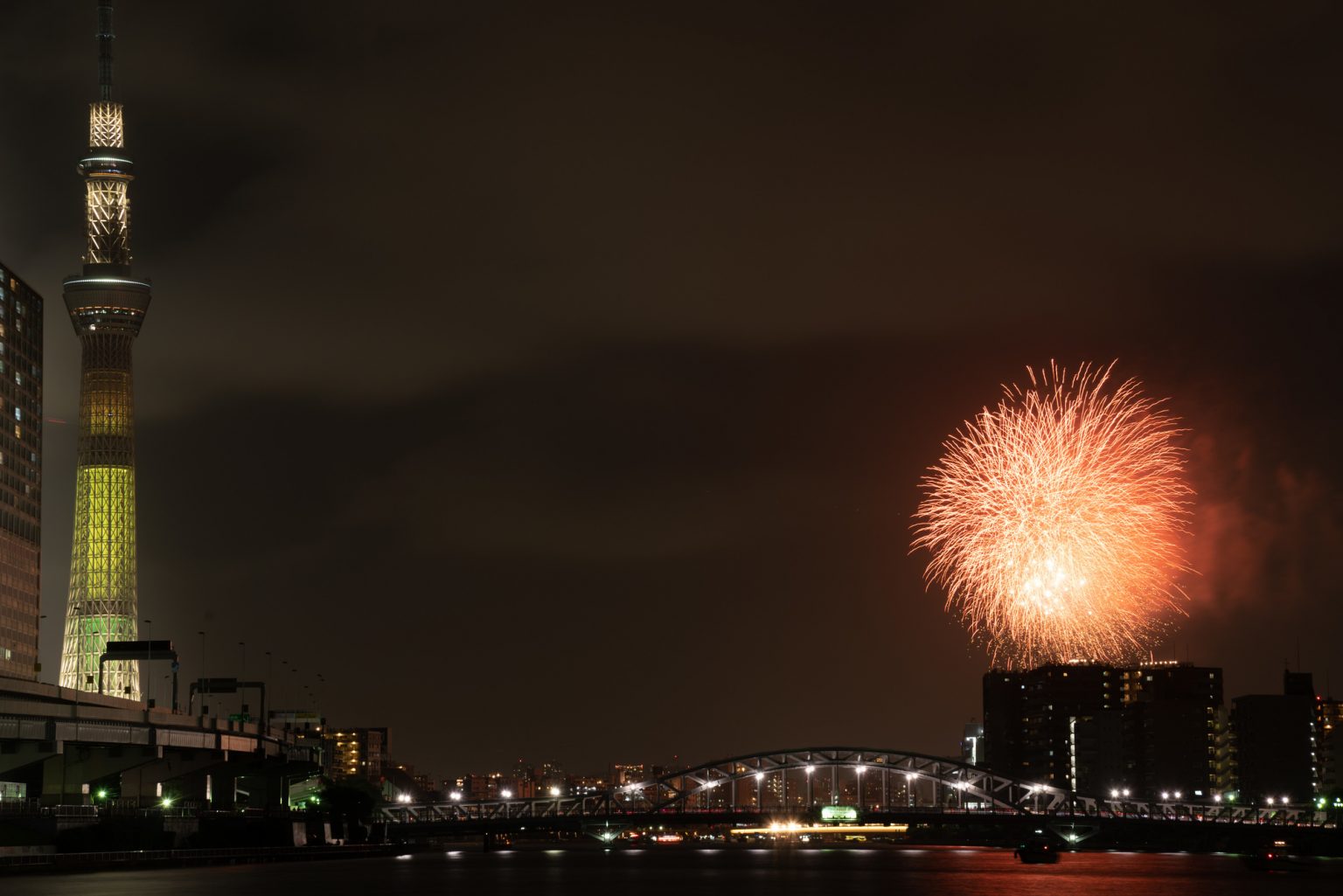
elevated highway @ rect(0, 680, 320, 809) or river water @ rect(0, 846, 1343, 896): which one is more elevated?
elevated highway @ rect(0, 680, 320, 809)

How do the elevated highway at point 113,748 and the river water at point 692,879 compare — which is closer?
the river water at point 692,879

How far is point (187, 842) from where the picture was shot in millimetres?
152625

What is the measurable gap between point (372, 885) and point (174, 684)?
254 ft

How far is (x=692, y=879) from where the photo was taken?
149375mm

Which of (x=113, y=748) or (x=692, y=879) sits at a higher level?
(x=113, y=748)

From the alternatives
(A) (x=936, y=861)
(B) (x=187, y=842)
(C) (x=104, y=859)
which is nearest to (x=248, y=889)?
(C) (x=104, y=859)

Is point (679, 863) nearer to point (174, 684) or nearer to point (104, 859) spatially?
point (174, 684)

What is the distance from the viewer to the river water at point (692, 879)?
113 m

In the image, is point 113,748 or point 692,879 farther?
point 113,748

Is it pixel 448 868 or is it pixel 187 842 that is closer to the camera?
pixel 187 842

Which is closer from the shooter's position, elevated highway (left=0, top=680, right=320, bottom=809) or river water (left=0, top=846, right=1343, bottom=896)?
river water (left=0, top=846, right=1343, bottom=896)

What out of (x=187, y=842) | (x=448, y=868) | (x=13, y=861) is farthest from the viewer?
(x=448, y=868)

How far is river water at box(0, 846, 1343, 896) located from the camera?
372ft

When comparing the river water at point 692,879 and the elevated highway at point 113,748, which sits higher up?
the elevated highway at point 113,748
